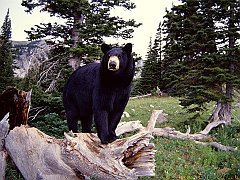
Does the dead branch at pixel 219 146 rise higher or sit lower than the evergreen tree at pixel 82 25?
lower

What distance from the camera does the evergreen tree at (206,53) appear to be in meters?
11.7

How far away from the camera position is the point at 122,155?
4.51m

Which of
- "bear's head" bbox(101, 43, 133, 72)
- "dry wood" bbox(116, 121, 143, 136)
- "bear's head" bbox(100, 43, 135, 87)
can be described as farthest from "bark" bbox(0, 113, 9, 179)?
"dry wood" bbox(116, 121, 143, 136)

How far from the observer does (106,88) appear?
15.5ft

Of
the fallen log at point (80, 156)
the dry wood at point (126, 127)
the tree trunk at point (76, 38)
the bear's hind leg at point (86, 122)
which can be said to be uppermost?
the tree trunk at point (76, 38)

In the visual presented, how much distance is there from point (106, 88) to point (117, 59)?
1.90 feet

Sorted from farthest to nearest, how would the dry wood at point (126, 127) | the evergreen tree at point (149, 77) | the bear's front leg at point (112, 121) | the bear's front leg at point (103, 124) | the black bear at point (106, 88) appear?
the evergreen tree at point (149, 77) < the dry wood at point (126, 127) < the bear's front leg at point (112, 121) < the bear's front leg at point (103, 124) < the black bear at point (106, 88)

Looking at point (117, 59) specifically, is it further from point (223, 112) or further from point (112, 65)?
point (223, 112)

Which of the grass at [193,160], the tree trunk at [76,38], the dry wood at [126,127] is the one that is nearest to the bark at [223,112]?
the grass at [193,160]

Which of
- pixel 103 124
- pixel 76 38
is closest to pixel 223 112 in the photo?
pixel 76 38

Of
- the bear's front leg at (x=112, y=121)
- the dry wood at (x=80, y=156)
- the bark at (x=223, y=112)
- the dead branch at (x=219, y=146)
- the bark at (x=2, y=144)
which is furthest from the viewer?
the bark at (x=223, y=112)

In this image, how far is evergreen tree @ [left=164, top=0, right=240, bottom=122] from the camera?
11680mm

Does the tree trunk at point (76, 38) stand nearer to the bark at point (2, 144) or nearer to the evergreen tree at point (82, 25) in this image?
the evergreen tree at point (82, 25)

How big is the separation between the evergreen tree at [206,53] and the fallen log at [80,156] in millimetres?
7288
